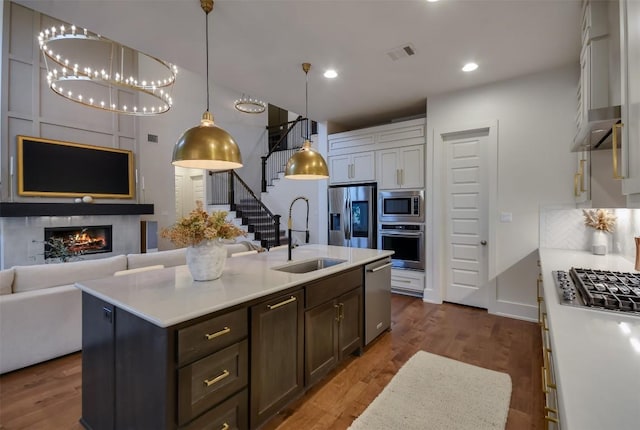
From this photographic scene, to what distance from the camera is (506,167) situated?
373 cm

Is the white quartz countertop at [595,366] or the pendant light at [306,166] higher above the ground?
the pendant light at [306,166]

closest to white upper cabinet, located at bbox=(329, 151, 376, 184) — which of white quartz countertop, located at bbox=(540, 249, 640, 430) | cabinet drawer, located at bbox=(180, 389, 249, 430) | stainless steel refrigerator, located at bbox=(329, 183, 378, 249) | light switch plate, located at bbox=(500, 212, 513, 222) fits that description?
stainless steel refrigerator, located at bbox=(329, 183, 378, 249)

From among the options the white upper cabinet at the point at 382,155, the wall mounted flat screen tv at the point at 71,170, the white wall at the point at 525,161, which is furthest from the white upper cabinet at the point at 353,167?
the wall mounted flat screen tv at the point at 71,170

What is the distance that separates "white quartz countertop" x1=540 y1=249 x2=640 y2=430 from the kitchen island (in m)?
1.35

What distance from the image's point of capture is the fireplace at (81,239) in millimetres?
5465

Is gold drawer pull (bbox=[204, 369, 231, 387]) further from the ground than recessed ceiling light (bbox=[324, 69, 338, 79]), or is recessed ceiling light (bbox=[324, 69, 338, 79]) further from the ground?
recessed ceiling light (bbox=[324, 69, 338, 79])

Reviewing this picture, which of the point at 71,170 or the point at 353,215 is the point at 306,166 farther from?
the point at 71,170

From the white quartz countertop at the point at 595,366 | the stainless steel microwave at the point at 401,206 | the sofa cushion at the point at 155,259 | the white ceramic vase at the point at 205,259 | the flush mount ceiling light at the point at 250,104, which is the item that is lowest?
the sofa cushion at the point at 155,259

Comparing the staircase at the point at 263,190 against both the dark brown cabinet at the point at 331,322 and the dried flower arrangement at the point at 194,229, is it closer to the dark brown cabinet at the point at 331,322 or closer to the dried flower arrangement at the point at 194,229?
the dark brown cabinet at the point at 331,322

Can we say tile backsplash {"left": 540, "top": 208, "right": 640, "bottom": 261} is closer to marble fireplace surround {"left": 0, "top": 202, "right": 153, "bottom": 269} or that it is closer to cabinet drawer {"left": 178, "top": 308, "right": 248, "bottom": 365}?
cabinet drawer {"left": 178, "top": 308, "right": 248, "bottom": 365}

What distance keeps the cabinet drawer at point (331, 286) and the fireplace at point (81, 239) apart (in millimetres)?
5329

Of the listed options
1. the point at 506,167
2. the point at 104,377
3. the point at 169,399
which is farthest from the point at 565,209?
the point at 104,377

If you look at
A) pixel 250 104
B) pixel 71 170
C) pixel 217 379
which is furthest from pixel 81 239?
pixel 217 379

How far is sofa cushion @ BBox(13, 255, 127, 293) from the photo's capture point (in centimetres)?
256
